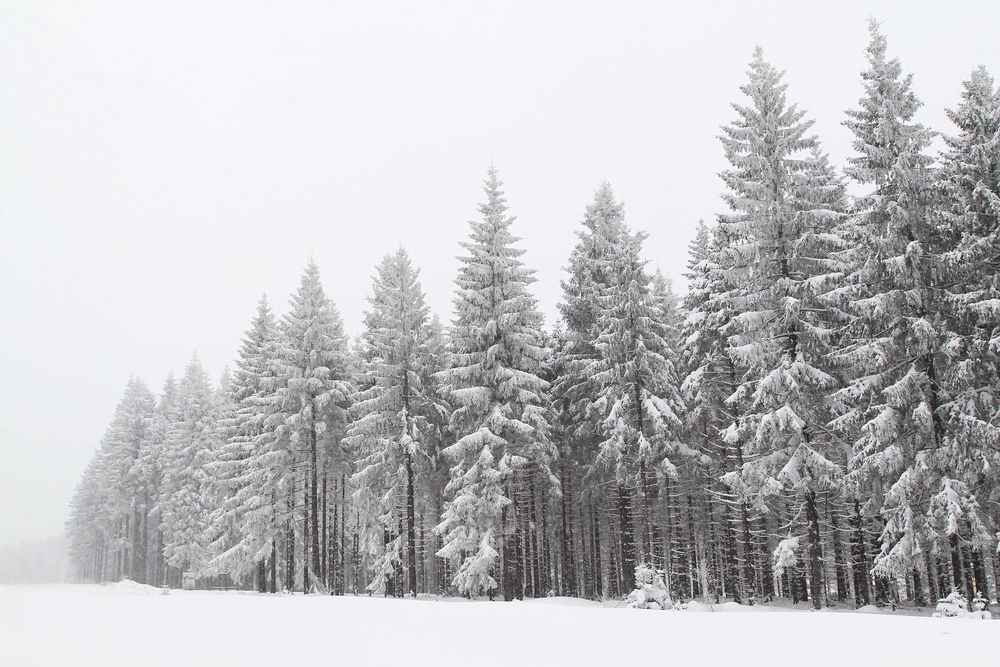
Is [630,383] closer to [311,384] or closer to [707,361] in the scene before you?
[707,361]

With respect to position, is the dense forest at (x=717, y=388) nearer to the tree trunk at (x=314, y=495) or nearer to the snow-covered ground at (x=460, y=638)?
the tree trunk at (x=314, y=495)

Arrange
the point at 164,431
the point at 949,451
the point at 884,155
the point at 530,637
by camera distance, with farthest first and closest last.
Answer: the point at 164,431 < the point at 884,155 < the point at 949,451 < the point at 530,637

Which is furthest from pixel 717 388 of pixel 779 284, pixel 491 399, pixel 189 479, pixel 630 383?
pixel 189 479

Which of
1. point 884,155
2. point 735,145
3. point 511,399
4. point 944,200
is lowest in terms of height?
point 511,399

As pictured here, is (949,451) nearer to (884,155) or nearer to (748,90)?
(884,155)

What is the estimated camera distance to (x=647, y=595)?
23781 mm

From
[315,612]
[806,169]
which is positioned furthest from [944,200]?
[315,612]

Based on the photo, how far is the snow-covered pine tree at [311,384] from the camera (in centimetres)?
3550

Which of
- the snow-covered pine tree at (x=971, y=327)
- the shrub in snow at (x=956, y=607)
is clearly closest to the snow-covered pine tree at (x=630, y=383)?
the snow-covered pine tree at (x=971, y=327)

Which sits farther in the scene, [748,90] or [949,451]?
[748,90]

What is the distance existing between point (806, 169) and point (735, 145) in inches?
106

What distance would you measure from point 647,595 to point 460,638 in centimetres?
1360

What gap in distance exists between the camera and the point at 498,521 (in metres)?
29.2

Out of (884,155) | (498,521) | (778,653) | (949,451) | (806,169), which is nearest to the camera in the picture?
(778,653)
